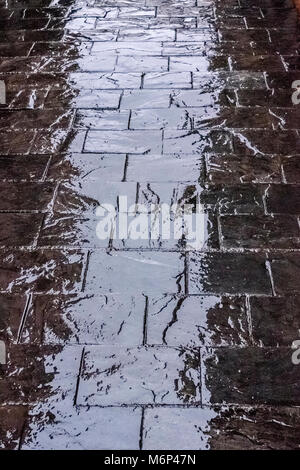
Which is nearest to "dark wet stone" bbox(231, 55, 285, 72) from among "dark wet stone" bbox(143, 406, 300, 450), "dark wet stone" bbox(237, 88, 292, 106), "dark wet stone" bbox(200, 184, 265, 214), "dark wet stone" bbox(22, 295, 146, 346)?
"dark wet stone" bbox(237, 88, 292, 106)

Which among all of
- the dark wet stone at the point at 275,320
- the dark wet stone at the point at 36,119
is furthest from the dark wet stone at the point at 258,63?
the dark wet stone at the point at 275,320

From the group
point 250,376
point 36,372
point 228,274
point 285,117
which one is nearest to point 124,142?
point 285,117

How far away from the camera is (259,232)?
3787mm

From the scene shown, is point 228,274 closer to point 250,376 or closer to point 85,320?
point 250,376

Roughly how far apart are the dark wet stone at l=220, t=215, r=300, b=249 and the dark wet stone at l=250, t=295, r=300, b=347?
0.47m

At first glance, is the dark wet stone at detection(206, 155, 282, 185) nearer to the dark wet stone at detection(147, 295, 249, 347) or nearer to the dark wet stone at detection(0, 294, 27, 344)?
the dark wet stone at detection(147, 295, 249, 347)

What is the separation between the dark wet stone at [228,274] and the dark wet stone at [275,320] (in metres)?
0.10

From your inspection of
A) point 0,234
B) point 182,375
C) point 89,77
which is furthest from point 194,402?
point 89,77

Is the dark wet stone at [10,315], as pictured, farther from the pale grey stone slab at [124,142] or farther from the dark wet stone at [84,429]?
the pale grey stone slab at [124,142]

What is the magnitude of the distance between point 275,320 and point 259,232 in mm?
761

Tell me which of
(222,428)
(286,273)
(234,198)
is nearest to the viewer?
(222,428)

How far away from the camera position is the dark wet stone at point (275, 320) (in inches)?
122
